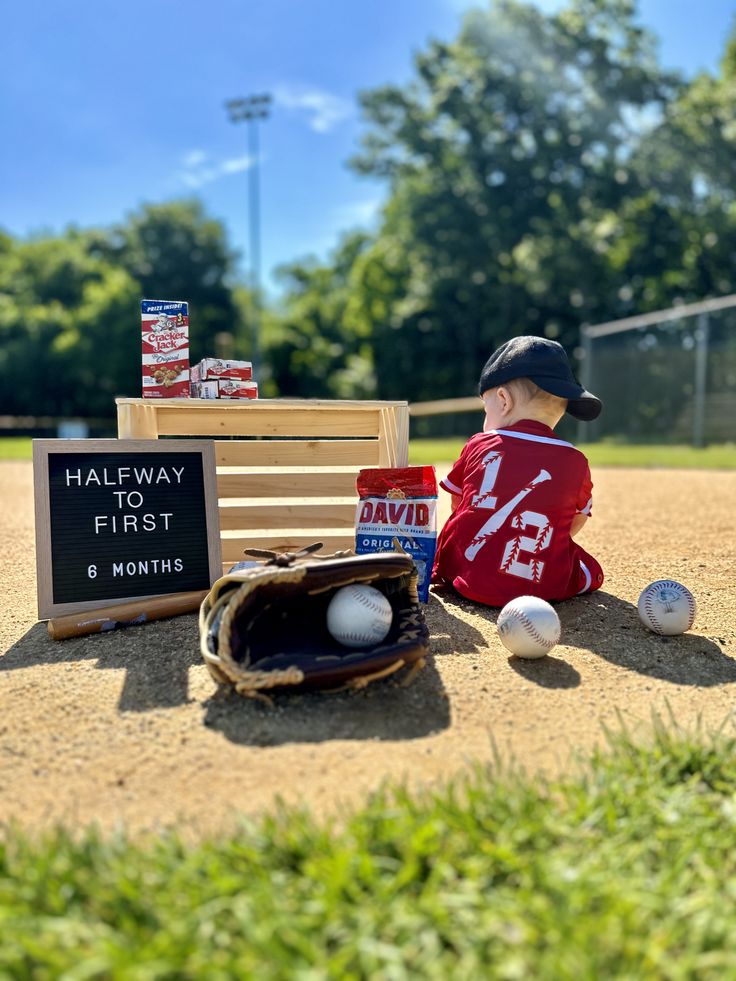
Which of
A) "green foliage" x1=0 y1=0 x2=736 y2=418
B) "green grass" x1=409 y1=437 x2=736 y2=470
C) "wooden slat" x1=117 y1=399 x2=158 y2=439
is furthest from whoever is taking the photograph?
"green foliage" x1=0 y1=0 x2=736 y2=418

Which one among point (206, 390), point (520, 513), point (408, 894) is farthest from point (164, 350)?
point (408, 894)

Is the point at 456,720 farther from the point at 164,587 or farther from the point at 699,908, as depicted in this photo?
the point at 164,587

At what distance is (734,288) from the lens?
26359 mm

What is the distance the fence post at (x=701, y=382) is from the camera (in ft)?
49.9

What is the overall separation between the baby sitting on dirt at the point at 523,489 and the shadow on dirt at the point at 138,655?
1353 millimetres

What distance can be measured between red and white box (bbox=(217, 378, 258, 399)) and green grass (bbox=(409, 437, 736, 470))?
6.57m

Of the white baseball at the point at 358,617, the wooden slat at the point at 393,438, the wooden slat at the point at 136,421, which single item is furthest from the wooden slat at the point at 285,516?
the white baseball at the point at 358,617

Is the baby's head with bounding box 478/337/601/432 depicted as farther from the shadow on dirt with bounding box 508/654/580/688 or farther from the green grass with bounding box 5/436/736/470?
the green grass with bounding box 5/436/736/470

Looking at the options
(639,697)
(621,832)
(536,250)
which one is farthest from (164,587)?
(536,250)

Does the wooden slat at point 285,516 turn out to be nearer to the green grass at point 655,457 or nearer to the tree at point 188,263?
the green grass at point 655,457

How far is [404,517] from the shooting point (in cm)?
371

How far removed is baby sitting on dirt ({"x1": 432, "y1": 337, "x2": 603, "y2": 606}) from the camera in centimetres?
363

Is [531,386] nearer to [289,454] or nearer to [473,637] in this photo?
[473,637]

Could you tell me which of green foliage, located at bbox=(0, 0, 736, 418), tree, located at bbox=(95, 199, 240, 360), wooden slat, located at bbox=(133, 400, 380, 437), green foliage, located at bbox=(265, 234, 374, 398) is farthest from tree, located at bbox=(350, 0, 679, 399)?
wooden slat, located at bbox=(133, 400, 380, 437)
